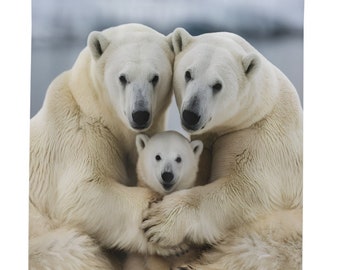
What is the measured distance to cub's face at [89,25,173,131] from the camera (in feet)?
7.66

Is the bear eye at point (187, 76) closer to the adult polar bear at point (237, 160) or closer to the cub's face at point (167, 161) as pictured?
the adult polar bear at point (237, 160)

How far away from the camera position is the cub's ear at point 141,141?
239 cm

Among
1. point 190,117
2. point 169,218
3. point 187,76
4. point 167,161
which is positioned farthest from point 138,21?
point 169,218

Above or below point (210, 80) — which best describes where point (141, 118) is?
below

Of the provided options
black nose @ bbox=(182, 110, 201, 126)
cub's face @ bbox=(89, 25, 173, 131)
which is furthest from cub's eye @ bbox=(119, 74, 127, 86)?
black nose @ bbox=(182, 110, 201, 126)

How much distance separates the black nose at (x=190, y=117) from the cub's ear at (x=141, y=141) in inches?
5.8

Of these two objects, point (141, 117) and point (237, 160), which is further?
point (237, 160)

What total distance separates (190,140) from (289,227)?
18.1 inches

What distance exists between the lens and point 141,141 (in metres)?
2.40

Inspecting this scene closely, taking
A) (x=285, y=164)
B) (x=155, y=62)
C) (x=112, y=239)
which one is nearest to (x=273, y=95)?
(x=285, y=164)

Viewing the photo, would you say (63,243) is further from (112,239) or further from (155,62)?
(155,62)

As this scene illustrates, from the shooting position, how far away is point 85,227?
2.40 m

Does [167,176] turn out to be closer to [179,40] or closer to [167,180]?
[167,180]

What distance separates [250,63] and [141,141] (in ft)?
1.43
